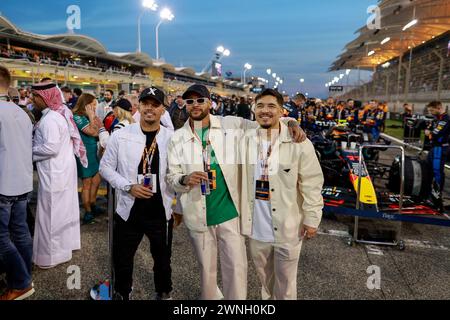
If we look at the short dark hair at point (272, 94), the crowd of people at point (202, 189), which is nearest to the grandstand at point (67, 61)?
the crowd of people at point (202, 189)

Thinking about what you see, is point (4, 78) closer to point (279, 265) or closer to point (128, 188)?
point (128, 188)

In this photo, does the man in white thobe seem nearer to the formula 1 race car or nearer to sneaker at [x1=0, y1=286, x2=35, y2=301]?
sneaker at [x1=0, y1=286, x2=35, y2=301]

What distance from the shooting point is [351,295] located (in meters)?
3.09

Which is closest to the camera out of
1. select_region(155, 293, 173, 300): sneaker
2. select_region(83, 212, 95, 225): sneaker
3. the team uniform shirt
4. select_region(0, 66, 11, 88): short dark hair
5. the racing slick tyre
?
select_region(0, 66, 11, 88): short dark hair

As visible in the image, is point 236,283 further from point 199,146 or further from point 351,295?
point 351,295

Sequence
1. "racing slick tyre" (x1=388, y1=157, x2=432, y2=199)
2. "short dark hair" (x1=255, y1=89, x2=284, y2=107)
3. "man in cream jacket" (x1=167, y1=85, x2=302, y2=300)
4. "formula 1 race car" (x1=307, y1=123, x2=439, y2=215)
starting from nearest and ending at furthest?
1. "short dark hair" (x1=255, y1=89, x2=284, y2=107)
2. "man in cream jacket" (x1=167, y1=85, x2=302, y2=300)
3. "formula 1 race car" (x1=307, y1=123, x2=439, y2=215)
4. "racing slick tyre" (x1=388, y1=157, x2=432, y2=199)

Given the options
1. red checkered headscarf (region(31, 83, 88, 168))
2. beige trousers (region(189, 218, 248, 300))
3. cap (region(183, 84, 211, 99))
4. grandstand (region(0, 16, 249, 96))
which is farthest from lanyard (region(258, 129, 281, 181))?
grandstand (region(0, 16, 249, 96))

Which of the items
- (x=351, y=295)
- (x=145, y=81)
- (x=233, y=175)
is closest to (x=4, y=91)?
(x=233, y=175)

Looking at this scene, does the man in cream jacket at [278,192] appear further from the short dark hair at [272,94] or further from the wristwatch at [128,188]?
the wristwatch at [128,188]

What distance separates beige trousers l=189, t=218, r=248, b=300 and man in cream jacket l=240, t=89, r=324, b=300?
10 cm

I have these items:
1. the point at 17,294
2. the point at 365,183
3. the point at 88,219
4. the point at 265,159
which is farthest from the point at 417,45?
the point at 17,294

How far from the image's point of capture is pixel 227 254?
8.21ft

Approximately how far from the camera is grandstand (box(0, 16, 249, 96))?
28.6 meters

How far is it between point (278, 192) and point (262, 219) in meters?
0.24
